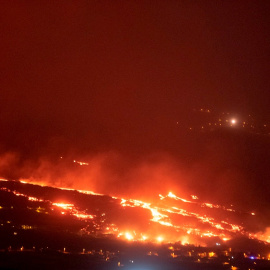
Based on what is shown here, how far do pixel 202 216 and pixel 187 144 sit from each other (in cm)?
1027

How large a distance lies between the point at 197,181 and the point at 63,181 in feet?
21.5

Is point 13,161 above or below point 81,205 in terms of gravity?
above

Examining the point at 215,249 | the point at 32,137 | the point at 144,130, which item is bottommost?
the point at 215,249

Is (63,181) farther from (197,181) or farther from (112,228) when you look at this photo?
(197,181)

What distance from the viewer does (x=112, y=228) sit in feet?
30.7

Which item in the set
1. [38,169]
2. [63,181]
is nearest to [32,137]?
[38,169]

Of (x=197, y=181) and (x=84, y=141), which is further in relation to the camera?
(x=84, y=141)

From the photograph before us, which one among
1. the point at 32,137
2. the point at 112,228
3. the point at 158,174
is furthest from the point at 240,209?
the point at 32,137

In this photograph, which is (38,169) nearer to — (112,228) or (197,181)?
(112,228)

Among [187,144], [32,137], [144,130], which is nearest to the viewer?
[32,137]

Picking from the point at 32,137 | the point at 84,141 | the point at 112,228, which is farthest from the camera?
the point at 84,141

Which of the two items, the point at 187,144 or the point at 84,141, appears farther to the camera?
the point at 187,144

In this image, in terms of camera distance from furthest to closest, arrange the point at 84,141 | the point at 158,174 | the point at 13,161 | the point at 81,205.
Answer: the point at 84,141, the point at 158,174, the point at 13,161, the point at 81,205

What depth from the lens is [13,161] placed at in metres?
14.8
